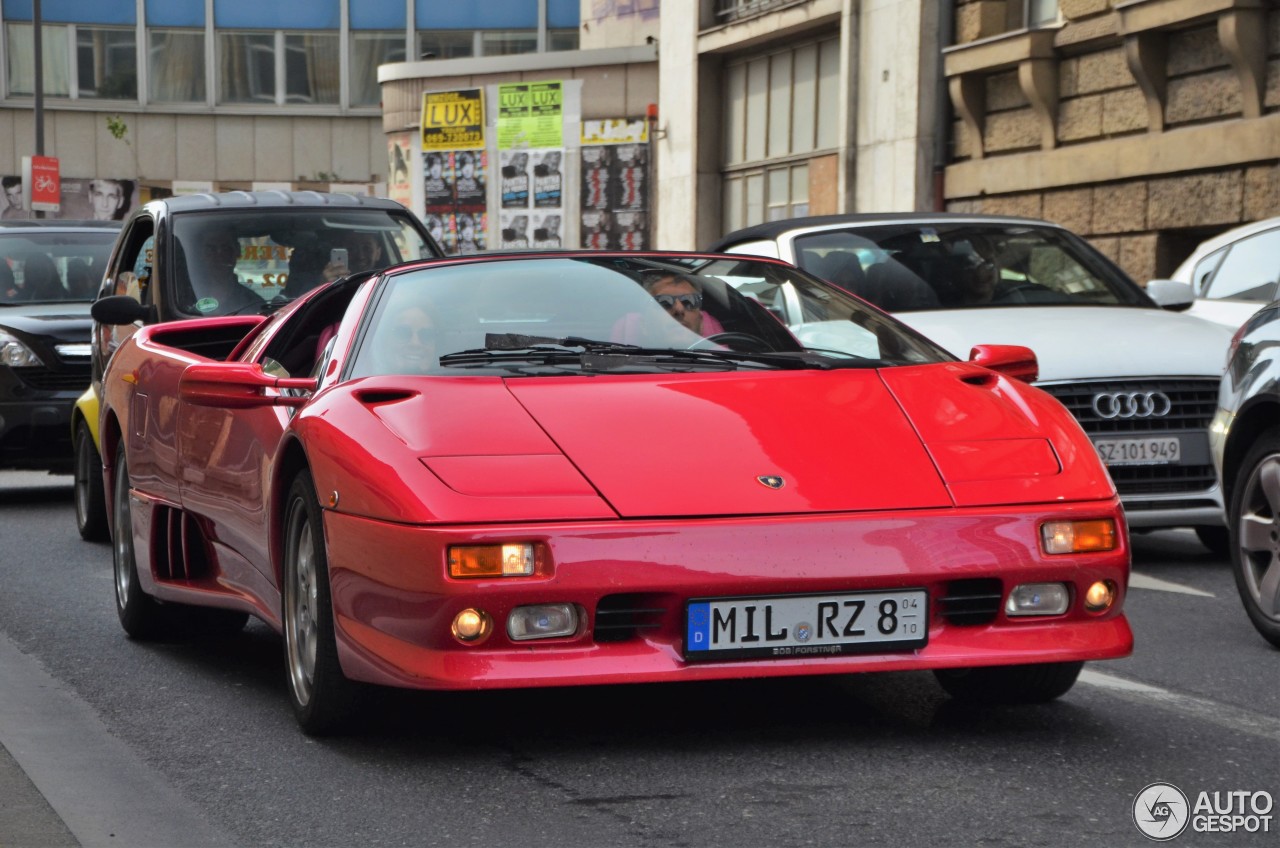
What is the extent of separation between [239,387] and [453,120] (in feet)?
108

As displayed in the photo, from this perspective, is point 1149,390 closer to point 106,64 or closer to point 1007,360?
point 1007,360

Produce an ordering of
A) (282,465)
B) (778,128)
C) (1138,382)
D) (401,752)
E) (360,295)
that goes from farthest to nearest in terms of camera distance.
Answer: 1. (778,128)
2. (1138,382)
3. (360,295)
4. (282,465)
5. (401,752)

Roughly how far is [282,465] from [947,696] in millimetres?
1843

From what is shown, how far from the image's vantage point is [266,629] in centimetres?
751

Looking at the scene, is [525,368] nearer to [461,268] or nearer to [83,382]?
[461,268]

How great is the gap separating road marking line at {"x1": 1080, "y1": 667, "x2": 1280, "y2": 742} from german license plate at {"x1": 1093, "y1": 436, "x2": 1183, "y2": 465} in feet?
9.23

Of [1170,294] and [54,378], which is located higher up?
[1170,294]

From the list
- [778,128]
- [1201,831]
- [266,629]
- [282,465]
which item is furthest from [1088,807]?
[778,128]

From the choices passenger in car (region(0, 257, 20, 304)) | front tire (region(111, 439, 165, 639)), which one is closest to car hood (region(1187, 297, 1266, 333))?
front tire (region(111, 439, 165, 639))

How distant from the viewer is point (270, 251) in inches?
435

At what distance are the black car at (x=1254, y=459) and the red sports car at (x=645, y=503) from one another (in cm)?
138

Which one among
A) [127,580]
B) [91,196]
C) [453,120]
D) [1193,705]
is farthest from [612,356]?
[91,196]

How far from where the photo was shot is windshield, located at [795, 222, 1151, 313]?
33.0ft

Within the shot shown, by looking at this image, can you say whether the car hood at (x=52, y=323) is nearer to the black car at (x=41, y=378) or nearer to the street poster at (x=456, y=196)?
the black car at (x=41, y=378)
